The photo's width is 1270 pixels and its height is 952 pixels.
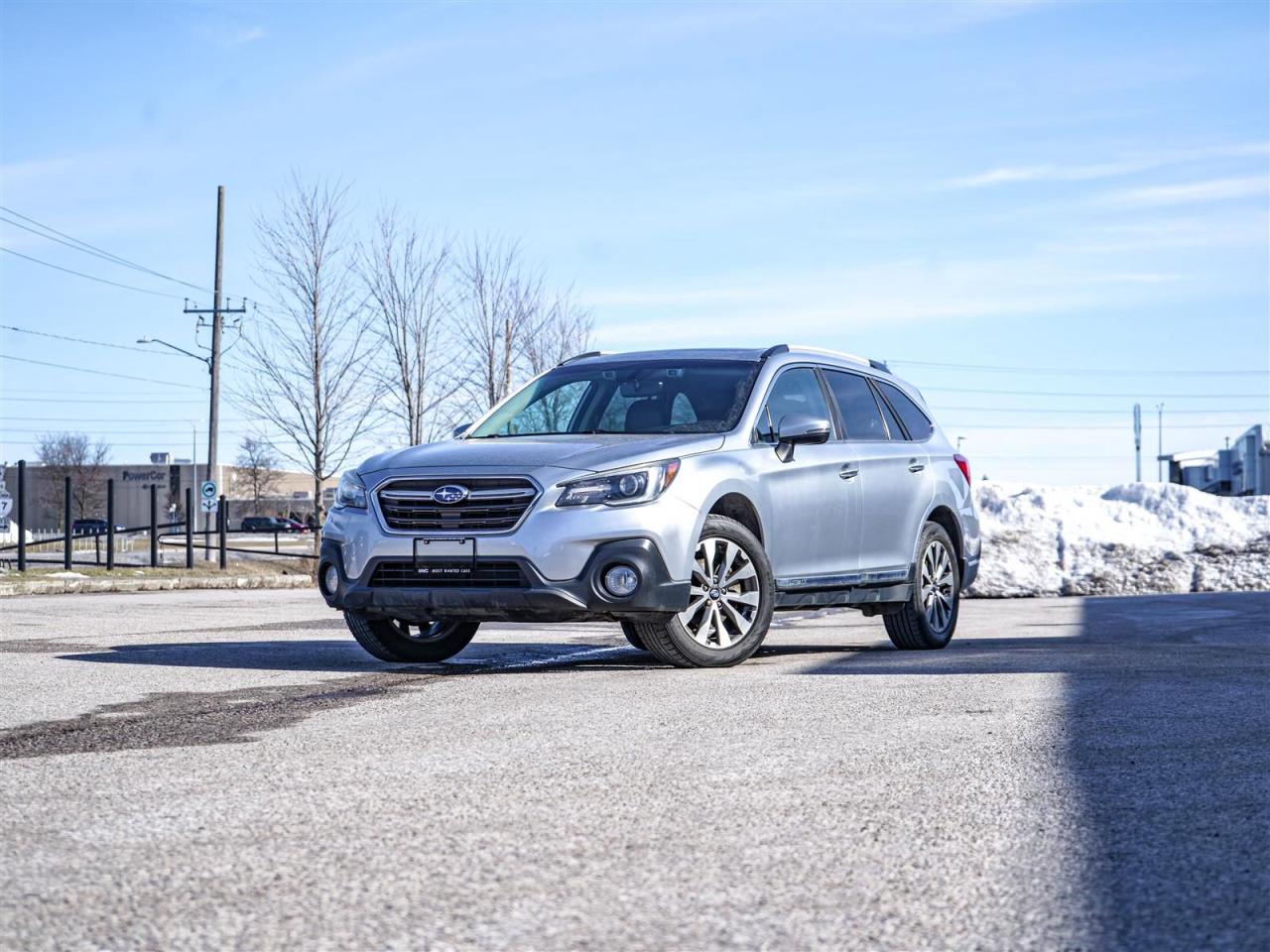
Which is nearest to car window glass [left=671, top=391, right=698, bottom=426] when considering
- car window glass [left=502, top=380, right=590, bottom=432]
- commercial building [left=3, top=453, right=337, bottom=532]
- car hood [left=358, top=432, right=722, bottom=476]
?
car hood [left=358, top=432, right=722, bottom=476]

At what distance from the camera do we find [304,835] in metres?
3.75

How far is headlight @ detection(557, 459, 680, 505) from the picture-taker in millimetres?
7738

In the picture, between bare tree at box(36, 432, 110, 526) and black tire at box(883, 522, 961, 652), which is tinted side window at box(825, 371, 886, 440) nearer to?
black tire at box(883, 522, 961, 652)

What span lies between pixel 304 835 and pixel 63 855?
528 mm

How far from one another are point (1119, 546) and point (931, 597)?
10.1 meters

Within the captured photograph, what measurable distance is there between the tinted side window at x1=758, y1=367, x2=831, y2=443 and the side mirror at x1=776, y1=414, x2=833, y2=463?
0.24ft

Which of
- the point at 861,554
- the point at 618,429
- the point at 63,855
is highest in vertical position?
the point at 618,429

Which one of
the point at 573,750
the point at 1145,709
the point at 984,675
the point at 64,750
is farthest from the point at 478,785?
the point at 984,675

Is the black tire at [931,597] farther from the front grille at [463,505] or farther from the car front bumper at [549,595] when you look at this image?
the front grille at [463,505]

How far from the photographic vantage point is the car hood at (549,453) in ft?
25.7

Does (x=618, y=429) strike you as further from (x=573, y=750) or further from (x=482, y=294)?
(x=482, y=294)

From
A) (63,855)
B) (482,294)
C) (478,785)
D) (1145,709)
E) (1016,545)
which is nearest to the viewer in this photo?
(63,855)

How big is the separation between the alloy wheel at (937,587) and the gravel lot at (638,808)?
216cm

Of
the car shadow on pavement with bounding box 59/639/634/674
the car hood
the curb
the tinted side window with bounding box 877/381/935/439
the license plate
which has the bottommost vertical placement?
the car shadow on pavement with bounding box 59/639/634/674
